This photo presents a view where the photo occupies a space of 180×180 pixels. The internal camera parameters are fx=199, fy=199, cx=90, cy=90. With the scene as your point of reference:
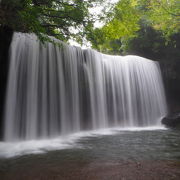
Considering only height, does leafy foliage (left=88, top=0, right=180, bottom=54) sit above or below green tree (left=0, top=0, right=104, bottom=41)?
above

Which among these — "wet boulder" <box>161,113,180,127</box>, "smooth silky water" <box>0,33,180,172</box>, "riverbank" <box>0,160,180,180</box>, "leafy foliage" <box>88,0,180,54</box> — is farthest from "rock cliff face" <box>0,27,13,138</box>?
"wet boulder" <box>161,113,180,127</box>

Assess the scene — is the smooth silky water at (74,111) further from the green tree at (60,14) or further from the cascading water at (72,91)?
the green tree at (60,14)

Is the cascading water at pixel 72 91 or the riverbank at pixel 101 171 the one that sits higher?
the cascading water at pixel 72 91

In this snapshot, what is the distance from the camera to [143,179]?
10.1 feet

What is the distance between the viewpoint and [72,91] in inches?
394

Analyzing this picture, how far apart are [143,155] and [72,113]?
5578 mm

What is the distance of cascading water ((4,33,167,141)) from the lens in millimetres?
7754

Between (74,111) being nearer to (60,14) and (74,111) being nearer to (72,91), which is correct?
(72,91)

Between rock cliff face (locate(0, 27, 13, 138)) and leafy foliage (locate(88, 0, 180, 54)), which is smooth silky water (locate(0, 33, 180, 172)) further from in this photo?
leafy foliage (locate(88, 0, 180, 54))

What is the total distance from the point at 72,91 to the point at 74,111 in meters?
1.01

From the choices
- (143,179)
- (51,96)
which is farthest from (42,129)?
(143,179)

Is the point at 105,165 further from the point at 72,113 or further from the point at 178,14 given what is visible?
the point at 178,14

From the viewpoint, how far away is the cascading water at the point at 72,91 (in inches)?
305

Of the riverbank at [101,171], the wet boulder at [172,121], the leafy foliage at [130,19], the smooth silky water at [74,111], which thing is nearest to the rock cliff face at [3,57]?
the smooth silky water at [74,111]
